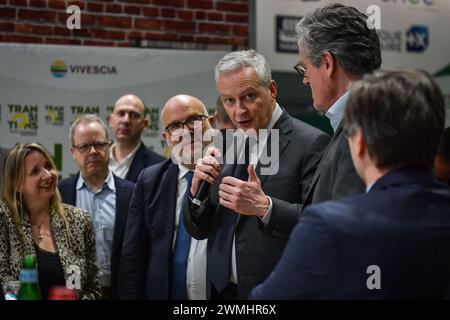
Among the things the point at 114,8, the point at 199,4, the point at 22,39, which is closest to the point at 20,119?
the point at 22,39

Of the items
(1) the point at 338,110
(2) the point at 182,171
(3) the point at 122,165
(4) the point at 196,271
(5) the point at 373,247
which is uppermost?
(1) the point at 338,110

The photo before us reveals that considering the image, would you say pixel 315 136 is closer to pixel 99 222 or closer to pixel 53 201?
pixel 53 201

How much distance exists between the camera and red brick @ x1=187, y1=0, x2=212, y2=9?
571cm

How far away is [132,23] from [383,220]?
14.6ft

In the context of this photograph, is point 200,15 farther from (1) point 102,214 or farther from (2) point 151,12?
(1) point 102,214

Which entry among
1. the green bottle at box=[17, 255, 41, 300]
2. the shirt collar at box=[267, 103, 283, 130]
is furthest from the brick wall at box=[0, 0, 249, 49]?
the green bottle at box=[17, 255, 41, 300]

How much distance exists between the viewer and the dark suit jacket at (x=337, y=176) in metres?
1.83

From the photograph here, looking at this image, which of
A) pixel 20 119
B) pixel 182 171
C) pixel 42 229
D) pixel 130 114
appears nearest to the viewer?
pixel 42 229

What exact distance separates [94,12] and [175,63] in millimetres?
729

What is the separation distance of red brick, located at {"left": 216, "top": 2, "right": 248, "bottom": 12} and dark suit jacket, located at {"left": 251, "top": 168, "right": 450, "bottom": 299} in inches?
178

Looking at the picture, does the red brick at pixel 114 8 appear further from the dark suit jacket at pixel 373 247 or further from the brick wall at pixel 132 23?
the dark suit jacket at pixel 373 247

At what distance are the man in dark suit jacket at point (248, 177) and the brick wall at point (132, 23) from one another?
2.82m

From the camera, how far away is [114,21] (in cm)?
555

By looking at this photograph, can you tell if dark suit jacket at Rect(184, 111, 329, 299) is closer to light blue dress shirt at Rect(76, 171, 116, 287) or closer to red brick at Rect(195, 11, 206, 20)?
light blue dress shirt at Rect(76, 171, 116, 287)
